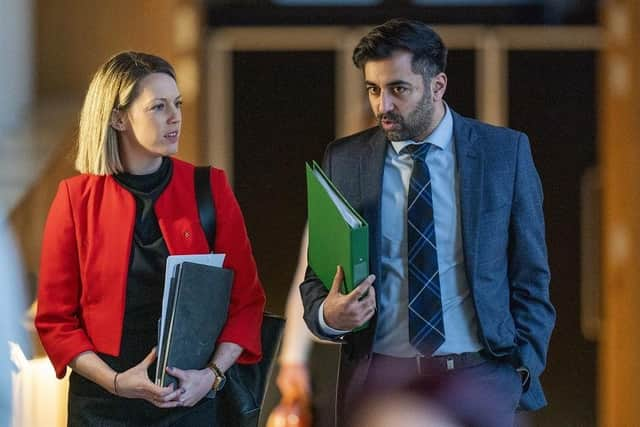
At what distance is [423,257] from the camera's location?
2990 millimetres

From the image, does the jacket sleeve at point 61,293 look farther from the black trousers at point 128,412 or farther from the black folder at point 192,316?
the black folder at point 192,316

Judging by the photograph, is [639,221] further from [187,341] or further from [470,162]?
[187,341]

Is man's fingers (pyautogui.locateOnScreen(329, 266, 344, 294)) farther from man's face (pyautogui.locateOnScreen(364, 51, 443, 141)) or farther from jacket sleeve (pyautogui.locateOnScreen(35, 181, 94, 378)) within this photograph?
jacket sleeve (pyautogui.locateOnScreen(35, 181, 94, 378))

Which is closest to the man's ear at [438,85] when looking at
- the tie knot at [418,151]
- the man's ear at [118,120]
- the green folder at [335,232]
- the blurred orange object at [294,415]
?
the tie knot at [418,151]

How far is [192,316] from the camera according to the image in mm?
2854

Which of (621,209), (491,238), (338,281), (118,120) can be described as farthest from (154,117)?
(621,209)

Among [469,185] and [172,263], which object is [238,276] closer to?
[172,263]

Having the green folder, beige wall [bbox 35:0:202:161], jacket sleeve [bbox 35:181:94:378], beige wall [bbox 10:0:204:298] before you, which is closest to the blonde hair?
jacket sleeve [bbox 35:181:94:378]

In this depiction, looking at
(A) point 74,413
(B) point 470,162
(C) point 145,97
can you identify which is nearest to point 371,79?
(B) point 470,162

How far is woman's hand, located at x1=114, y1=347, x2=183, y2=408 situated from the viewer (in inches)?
112

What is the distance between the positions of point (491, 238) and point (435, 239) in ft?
0.43

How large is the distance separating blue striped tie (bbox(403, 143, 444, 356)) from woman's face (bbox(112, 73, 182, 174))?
563mm

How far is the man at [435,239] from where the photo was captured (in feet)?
9.78

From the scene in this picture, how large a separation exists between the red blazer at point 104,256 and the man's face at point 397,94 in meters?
0.39
